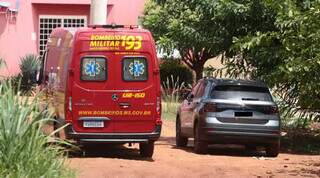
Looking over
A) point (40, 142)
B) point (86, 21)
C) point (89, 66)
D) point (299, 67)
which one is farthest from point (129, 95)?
point (86, 21)

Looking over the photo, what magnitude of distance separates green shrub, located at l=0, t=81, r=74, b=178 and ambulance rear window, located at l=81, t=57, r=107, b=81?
185 inches

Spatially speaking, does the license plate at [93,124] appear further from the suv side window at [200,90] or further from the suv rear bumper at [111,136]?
the suv side window at [200,90]

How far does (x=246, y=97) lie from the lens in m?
15.6

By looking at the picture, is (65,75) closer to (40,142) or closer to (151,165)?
(151,165)

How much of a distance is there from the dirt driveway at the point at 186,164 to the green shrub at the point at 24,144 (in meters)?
1.45

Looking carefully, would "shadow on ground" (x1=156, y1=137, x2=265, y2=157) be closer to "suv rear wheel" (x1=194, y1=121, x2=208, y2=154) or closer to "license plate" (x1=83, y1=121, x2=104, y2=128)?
"suv rear wheel" (x1=194, y1=121, x2=208, y2=154)

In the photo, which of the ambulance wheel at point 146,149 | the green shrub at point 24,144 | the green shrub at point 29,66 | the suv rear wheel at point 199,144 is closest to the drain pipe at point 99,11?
the suv rear wheel at point 199,144

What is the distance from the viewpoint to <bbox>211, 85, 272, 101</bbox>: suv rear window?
51.3ft

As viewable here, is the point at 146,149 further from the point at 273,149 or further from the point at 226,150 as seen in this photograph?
the point at 226,150

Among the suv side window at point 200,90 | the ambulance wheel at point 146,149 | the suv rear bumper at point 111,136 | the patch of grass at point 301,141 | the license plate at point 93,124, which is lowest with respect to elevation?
the patch of grass at point 301,141

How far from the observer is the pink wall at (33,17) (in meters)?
32.2

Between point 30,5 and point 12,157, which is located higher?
point 30,5

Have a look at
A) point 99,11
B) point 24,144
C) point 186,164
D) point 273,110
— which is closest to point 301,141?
point 273,110

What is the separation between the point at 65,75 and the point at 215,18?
5.29m
